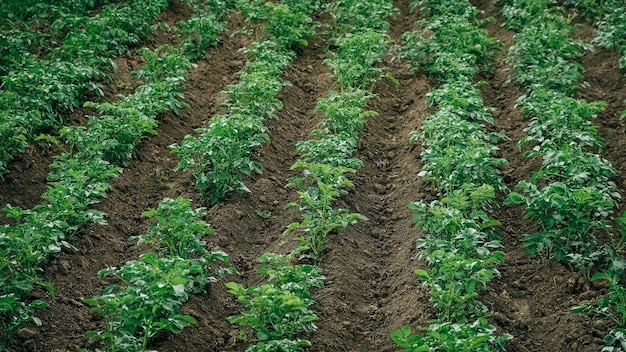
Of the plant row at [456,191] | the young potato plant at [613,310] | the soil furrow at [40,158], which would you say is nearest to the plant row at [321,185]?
the plant row at [456,191]

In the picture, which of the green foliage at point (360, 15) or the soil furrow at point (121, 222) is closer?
the soil furrow at point (121, 222)

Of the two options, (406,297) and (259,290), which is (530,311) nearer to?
(406,297)

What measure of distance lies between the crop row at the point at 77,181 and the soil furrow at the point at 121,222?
5.3 inches

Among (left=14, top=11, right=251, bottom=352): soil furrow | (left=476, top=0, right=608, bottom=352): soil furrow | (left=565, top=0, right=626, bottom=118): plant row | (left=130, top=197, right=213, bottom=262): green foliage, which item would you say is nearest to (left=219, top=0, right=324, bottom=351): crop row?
(left=130, top=197, right=213, bottom=262): green foliage

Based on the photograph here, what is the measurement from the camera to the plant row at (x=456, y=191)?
5.67 meters

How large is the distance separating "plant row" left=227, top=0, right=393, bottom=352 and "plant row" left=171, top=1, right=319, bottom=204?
0.48 m

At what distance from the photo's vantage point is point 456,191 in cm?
691

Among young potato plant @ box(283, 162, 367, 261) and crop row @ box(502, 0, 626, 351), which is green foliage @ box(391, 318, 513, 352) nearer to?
crop row @ box(502, 0, 626, 351)

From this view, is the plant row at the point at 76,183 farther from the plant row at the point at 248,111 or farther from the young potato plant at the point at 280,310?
the young potato plant at the point at 280,310

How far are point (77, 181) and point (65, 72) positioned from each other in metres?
2.34

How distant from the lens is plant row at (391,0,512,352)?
5.67 meters

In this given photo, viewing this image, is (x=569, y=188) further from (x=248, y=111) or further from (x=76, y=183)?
(x=76, y=183)

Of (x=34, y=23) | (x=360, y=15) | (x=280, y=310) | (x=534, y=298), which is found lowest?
(x=534, y=298)

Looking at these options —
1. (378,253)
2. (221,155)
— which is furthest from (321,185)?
(221,155)
